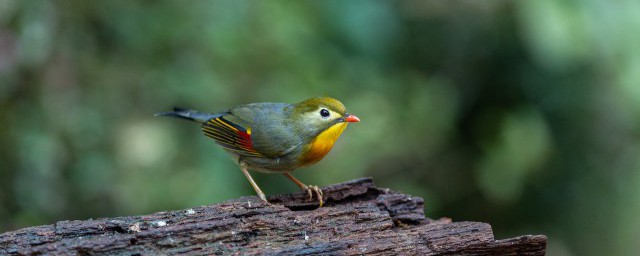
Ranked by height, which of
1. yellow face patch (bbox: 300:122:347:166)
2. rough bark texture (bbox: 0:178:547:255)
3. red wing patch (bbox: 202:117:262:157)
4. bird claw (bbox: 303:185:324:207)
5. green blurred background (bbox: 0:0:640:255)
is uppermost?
green blurred background (bbox: 0:0:640:255)

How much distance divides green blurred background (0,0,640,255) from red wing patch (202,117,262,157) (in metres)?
0.70

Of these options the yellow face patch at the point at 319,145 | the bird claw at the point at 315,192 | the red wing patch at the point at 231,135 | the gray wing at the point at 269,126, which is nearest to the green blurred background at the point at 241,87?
the red wing patch at the point at 231,135

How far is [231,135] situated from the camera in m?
5.07

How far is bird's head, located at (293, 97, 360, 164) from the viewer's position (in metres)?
4.92

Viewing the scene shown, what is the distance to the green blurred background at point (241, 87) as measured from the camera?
598cm

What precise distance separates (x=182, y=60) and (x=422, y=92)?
2.11m

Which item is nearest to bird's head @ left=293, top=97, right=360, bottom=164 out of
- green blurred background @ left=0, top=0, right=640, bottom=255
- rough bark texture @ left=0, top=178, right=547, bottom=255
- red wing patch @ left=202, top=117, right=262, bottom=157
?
red wing patch @ left=202, top=117, right=262, bottom=157

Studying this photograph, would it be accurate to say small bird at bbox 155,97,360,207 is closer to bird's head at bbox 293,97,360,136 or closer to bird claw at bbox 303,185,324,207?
bird's head at bbox 293,97,360,136

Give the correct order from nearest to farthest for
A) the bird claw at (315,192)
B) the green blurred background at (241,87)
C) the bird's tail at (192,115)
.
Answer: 1. the bird claw at (315,192)
2. the bird's tail at (192,115)
3. the green blurred background at (241,87)

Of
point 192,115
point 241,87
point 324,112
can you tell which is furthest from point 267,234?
point 241,87

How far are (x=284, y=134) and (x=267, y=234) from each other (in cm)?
126

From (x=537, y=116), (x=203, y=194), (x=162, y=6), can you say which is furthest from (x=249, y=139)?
(x=537, y=116)

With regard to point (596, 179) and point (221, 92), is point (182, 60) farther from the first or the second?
point (596, 179)

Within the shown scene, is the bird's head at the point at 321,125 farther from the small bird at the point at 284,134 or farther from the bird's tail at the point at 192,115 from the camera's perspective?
the bird's tail at the point at 192,115
